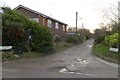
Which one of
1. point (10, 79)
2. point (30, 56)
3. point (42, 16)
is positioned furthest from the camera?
point (42, 16)

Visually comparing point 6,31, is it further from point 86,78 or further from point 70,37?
point 70,37

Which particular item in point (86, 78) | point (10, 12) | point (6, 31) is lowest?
point (86, 78)

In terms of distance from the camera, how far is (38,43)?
96.4 feet

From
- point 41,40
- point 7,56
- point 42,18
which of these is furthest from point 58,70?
point 42,18

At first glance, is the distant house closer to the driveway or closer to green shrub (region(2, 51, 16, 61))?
green shrub (region(2, 51, 16, 61))

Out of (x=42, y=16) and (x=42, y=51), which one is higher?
(x=42, y=16)

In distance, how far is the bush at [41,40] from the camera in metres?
29.0

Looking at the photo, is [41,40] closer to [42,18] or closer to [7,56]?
[7,56]

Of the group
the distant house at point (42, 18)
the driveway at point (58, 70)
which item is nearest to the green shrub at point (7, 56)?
the driveway at point (58, 70)

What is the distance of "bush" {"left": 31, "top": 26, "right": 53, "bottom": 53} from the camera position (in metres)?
29.0

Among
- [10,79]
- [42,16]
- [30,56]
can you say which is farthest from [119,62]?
[42,16]

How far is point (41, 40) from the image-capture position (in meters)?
29.8

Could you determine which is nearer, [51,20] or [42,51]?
[42,51]

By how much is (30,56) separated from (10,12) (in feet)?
21.7
